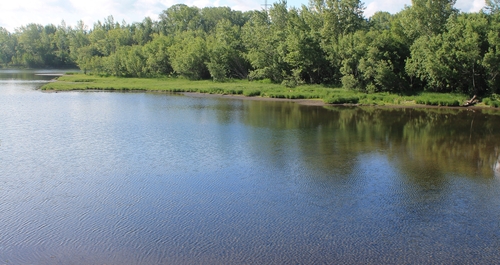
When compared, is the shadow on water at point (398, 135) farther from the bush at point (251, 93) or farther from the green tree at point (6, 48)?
the green tree at point (6, 48)

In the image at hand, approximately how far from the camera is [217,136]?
24000 mm

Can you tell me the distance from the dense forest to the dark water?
517 inches

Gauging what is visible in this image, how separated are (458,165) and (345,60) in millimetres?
27616

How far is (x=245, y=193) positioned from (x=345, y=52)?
1358 inches

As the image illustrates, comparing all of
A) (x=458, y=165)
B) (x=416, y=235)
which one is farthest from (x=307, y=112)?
(x=416, y=235)

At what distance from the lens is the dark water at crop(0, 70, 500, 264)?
34.2 feet

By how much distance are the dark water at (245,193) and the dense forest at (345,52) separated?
13.1m

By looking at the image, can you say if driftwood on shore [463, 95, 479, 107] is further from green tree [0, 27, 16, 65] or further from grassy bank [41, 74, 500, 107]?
green tree [0, 27, 16, 65]

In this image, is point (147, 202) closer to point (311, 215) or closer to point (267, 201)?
point (267, 201)

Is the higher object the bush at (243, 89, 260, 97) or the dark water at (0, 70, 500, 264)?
the bush at (243, 89, 260, 97)

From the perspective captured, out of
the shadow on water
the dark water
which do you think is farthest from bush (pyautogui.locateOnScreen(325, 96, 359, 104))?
the dark water

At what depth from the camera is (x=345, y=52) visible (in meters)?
45.9

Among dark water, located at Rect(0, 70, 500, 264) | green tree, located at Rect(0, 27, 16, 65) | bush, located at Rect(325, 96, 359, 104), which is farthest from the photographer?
green tree, located at Rect(0, 27, 16, 65)

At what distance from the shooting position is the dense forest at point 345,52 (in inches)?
1505
